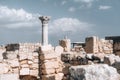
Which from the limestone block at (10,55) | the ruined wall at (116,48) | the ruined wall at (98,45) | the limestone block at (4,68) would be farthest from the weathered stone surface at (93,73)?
the ruined wall at (98,45)

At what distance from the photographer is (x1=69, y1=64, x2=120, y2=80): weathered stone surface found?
6.20m

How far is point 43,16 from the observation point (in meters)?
22.9

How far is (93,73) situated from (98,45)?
1337 centimetres

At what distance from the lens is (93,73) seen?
6.26 m

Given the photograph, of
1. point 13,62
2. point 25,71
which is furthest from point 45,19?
point 13,62

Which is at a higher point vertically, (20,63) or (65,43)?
(65,43)

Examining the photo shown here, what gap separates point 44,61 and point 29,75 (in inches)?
27.7

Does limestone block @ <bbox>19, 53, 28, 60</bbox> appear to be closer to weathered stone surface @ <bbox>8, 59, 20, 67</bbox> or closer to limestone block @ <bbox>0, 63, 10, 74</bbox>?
weathered stone surface @ <bbox>8, 59, 20, 67</bbox>

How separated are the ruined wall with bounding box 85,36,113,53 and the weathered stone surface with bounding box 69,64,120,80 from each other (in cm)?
1266

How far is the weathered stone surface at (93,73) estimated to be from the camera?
6.20m

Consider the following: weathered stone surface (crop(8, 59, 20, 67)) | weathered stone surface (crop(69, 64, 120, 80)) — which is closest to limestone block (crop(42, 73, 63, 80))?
weathered stone surface (crop(8, 59, 20, 67))

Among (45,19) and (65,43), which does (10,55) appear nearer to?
(45,19)

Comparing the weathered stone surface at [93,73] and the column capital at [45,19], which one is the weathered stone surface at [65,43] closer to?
the column capital at [45,19]

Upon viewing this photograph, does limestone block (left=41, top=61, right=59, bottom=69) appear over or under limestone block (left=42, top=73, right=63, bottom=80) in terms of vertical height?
over
